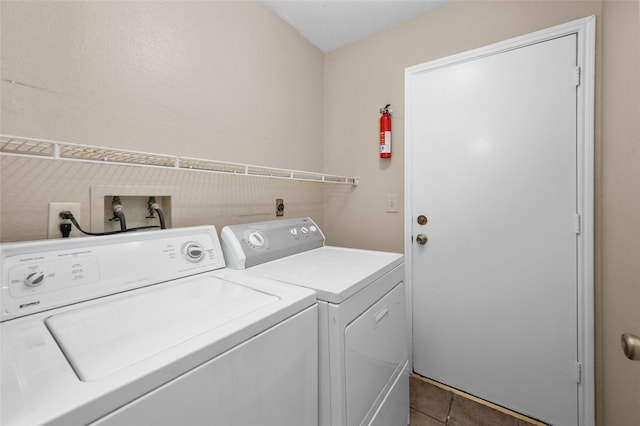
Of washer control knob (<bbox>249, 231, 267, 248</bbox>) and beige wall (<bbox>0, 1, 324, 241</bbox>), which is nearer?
beige wall (<bbox>0, 1, 324, 241</bbox>)

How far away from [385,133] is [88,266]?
178 centimetres

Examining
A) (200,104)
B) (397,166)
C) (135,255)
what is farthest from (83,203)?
(397,166)

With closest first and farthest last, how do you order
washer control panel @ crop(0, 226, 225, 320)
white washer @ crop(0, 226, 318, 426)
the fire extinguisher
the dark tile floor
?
white washer @ crop(0, 226, 318, 426), washer control panel @ crop(0, 226, 225, 320), the dark tile floor, the fire extinguisher

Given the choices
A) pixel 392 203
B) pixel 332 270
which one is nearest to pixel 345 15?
pixel 392 203

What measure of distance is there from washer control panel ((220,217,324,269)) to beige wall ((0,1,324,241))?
0.26 metres

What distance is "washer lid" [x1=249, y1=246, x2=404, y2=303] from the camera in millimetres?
936

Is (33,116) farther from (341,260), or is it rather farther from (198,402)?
(341,260)

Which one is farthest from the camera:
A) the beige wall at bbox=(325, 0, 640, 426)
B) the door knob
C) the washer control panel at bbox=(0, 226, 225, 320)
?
the beige wall at bbox=(325, 0, 640, 426)

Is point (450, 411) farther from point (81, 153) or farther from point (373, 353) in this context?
point (81, 153)

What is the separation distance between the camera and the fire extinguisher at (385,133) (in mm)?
1931

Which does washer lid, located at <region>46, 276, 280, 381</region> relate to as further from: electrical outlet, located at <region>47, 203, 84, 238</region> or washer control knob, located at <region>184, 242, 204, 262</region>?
electrical outlet, located at <region>47, 203, 84, 238</region>

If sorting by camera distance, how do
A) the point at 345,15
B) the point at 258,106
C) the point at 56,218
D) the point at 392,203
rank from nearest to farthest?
the point at 56,218 < the point at 258,106 < the point at 345,15 < the point at 392,203

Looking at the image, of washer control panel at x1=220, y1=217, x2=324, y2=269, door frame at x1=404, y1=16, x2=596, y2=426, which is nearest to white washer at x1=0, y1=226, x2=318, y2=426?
washer control panel at x1=220, y1=217, x2=324, y2=269

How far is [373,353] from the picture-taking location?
43.3 inches
